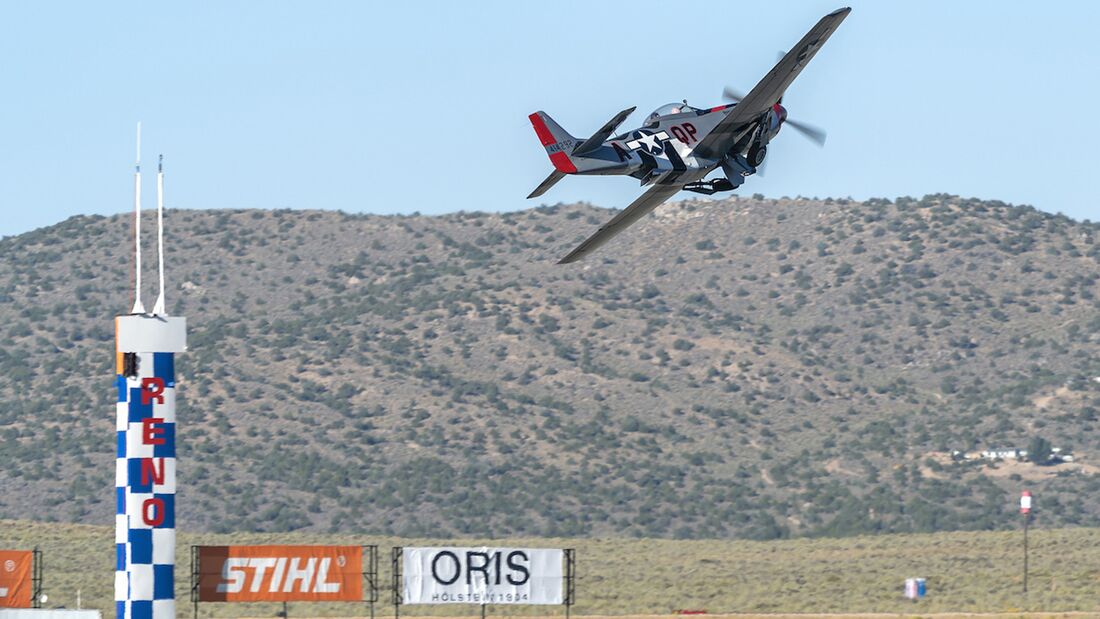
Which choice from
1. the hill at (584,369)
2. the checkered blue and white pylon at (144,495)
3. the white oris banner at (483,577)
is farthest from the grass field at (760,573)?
the checkered blue and white pylon at (144,495)

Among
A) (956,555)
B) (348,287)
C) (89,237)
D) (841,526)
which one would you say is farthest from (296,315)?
(956,555)

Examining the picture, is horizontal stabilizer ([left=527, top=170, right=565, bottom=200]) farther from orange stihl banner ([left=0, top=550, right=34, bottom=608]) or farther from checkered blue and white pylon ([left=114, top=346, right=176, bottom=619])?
orange stihl banner ([left=0, top=550, right=34, bottom=608])

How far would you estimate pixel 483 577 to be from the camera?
129 ft

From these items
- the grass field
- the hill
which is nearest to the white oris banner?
the grass field

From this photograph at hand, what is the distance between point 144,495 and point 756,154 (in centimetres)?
1302

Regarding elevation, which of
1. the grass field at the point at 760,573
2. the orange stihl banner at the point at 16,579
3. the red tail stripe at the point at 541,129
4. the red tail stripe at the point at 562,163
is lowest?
the grass field at the point at 760,573

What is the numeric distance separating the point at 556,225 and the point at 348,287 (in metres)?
24.2

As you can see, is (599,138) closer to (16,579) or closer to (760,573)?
(16,579)

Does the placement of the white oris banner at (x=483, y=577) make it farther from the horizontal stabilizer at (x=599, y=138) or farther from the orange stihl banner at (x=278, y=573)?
the horizontal stabilizer at (x=599, y=138)

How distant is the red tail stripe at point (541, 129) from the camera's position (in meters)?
34.5

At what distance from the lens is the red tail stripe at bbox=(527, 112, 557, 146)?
3447 centimetres

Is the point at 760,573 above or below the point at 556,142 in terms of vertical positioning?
below

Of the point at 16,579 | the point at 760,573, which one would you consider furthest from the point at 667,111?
the point at 760,573

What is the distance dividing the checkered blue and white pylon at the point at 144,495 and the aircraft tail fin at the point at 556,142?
28.2ft
